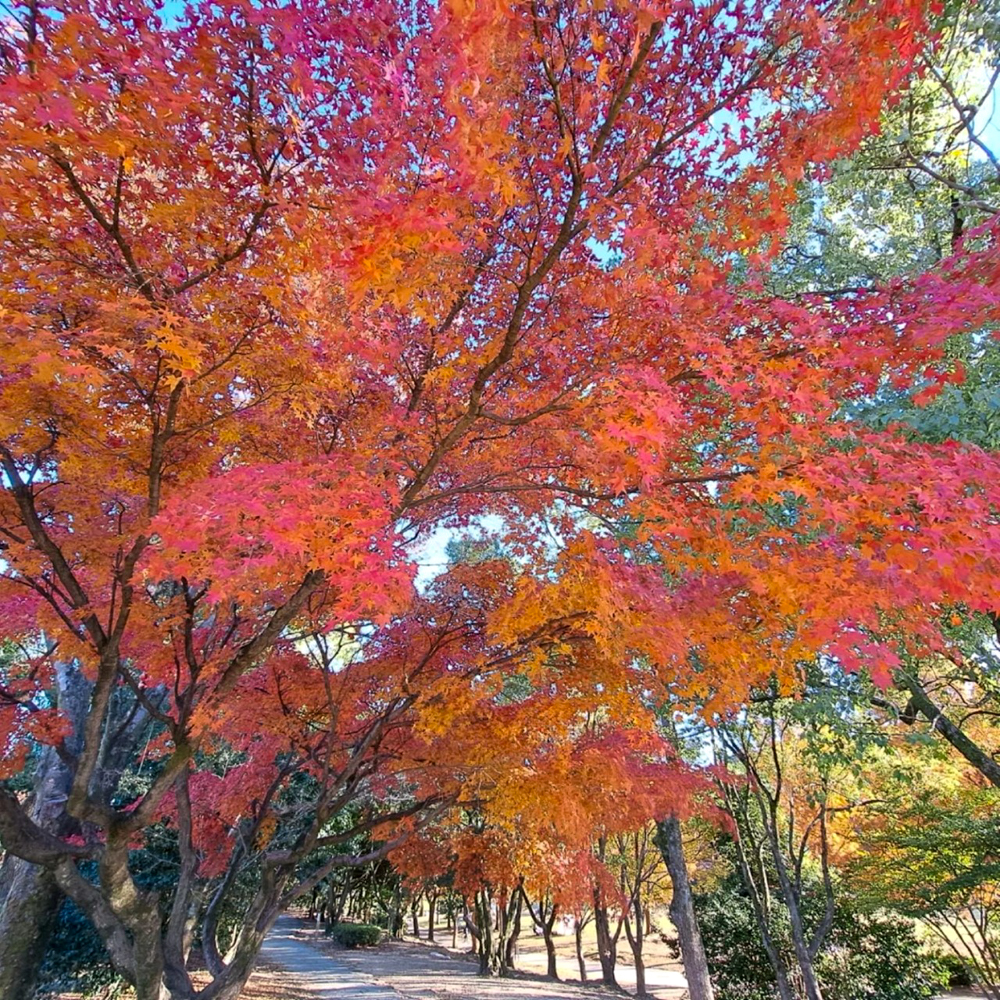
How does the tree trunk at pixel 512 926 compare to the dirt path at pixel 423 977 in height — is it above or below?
above

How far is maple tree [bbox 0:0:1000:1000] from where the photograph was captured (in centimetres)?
306

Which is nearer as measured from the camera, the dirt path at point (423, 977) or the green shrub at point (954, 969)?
the green shrub at point (954, 969)

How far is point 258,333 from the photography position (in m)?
4.01

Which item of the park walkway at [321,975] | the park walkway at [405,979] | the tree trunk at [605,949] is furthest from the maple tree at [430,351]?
the tree trunk at [605,949]

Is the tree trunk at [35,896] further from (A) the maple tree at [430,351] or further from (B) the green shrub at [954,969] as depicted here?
(B) the green shrub at [954,969]

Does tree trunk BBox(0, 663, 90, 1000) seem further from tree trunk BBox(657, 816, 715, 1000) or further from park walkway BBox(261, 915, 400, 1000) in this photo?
tree trunk BBox(657, 816, 715, 1000)

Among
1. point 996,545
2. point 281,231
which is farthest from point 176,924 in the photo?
point 996,545

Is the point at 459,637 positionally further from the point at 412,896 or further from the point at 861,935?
the point at 412,896

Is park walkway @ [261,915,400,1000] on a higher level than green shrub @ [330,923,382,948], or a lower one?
lower

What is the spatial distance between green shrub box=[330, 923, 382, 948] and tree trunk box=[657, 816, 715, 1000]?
61.0 ft

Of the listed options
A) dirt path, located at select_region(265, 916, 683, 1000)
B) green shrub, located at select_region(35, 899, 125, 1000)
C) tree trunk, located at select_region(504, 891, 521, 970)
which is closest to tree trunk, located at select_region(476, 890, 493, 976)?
dirt path, located at select_region(265, 916, 683, 1000)

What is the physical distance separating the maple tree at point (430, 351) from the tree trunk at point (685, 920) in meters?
5.83

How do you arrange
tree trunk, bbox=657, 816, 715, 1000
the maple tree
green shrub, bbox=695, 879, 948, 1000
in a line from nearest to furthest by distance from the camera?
the maple tree < tree trunk, bbox=657, 816, 715, 1000 < green shrub, bbox=695, 879, 948, 1000

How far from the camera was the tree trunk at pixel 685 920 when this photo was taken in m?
9.37
